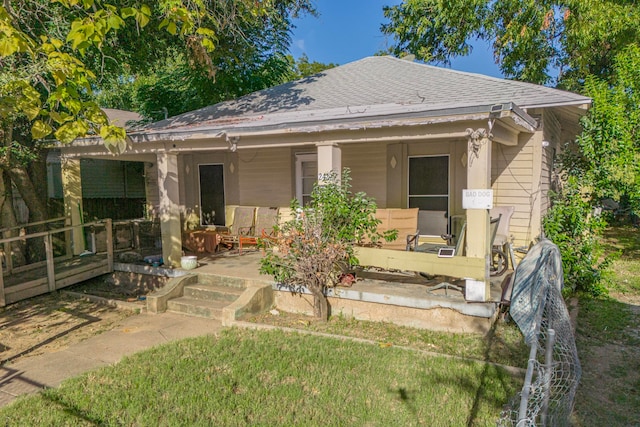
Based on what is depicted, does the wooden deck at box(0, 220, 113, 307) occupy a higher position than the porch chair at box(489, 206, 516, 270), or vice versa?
the porch chair at box(489, 206, 516, 270)

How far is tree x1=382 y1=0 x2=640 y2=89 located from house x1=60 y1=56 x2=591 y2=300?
4010mm

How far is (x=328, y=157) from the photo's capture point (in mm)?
6680

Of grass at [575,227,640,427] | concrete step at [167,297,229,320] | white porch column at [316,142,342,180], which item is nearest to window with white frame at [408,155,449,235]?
white porch column at [316,142,342,180]

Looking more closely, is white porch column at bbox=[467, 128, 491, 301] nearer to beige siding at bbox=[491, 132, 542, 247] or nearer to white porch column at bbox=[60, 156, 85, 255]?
beige siding at bbox=[491, 132, 542, 247]

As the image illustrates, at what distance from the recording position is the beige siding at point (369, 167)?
8.76m

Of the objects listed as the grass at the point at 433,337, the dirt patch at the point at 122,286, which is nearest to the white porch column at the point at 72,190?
the dirt patch at the point at 122,286

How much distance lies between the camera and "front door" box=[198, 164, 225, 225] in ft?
35.7

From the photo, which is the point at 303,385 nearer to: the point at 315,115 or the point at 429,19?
the point at 315,115

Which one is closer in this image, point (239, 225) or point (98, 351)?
point (98, 351)

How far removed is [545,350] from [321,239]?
3.21 metres

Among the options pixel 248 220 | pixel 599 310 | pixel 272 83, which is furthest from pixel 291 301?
pixel 272 83

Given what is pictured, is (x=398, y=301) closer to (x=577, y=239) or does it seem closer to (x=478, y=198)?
(x=478, y=198)

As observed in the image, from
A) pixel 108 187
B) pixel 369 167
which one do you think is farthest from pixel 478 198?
pixel 108 187

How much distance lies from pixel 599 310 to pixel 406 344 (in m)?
3.60
